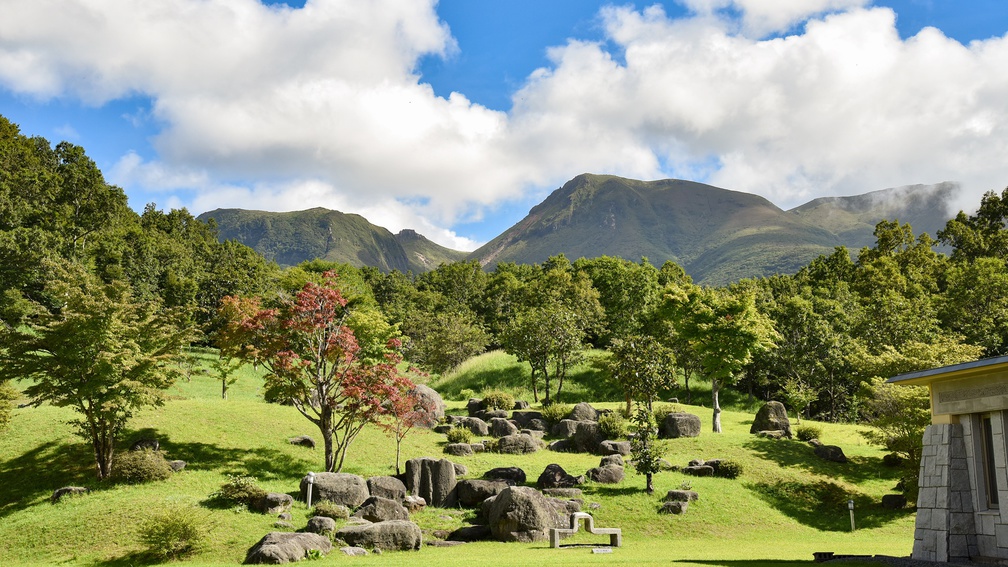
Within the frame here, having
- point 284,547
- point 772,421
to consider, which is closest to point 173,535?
point 284,547

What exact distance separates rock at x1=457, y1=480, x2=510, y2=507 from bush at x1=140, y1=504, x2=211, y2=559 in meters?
9.30

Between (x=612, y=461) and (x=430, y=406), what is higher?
(x=430, y=406)

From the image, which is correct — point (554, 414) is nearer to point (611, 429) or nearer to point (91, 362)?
point (611, 429)

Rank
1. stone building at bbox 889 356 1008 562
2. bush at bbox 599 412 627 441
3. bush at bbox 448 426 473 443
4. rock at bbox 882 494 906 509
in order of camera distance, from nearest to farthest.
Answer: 1. stone building at bbox 889 356 1008 562
2. rock at bbox 882 494 906 509
3. bush at bbox 448 426 473 443
4. bush at bbox 599 412 627 441

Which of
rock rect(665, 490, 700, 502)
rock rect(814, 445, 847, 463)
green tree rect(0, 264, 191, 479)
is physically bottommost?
rock rect(665, 490, 700, 502)

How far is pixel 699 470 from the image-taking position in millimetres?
27875

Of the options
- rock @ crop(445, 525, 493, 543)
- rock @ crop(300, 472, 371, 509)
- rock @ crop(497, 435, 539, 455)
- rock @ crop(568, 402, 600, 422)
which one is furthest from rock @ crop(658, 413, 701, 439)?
rock @ crop(300, 472, 371, 509)

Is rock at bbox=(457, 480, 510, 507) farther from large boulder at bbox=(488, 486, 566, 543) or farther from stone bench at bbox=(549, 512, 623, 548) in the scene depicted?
stone bench at bbox=(549, 512, 623, 548)

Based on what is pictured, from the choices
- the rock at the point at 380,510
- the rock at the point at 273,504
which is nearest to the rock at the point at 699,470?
the rock at the point at 380,510

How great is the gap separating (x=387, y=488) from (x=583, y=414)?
17613 mm

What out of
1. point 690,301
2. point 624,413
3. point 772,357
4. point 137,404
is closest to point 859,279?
point 772,357

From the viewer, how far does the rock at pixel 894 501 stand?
995 inches

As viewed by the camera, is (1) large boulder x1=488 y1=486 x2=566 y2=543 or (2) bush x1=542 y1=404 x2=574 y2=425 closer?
(1) large boulder x1=488 y1=486 x2=566 y2=543

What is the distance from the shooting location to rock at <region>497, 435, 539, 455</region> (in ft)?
105
